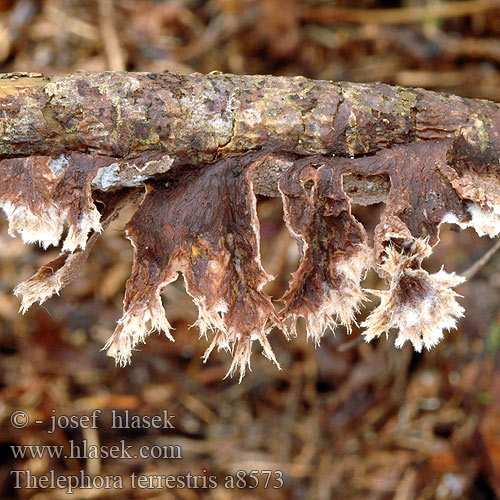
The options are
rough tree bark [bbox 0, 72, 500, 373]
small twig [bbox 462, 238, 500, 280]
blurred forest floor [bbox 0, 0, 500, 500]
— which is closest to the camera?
rough tree bark [bbox 0, 72, 500, 373]

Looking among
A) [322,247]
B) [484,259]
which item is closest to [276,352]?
[484,259]

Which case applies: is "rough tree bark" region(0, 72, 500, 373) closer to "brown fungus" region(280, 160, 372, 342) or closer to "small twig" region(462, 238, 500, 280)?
"brown fungus" region(280, 160, 372, 342)

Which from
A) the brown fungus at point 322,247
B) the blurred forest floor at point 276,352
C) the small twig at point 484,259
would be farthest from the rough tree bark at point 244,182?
the blurred forest floor at point 276,352

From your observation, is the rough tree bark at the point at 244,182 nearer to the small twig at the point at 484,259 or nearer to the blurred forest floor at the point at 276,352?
the small twig at the point at 484,259

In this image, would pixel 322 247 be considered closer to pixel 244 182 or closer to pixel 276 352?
pixel 244 182

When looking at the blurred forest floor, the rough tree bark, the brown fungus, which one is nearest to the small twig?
the rough tree bark

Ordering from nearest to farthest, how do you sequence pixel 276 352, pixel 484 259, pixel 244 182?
pixel 244 182 < pixel 484 259 < pixel 276 352
